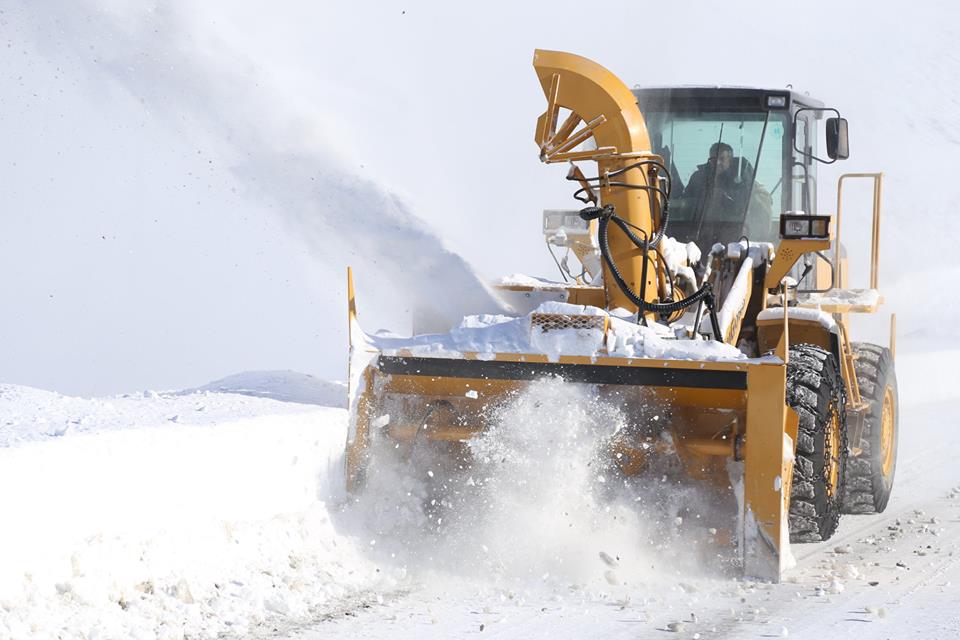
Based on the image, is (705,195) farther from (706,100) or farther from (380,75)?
(380,75)

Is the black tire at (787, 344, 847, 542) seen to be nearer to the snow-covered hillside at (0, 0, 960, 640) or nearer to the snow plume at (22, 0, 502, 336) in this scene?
the snow-covered hillside at (0, 0, 960, 640)

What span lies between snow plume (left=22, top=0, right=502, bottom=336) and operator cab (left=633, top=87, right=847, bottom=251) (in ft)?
5.96

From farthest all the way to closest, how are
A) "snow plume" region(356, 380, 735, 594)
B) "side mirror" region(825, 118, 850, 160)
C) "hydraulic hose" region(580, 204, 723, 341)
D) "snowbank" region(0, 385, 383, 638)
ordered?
"side mirror" region(825, 118, 850, 160) < "hydraulic hose" region(580, 204, 723, 341) < "snow plume" region(356, 380, 735, 594) < "snowbank" region(0, 385, 383, 638)

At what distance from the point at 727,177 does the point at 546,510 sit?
2785 millimetres

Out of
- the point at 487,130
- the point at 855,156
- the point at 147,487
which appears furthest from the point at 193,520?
the point at 855,156

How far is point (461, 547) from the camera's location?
5883 millimetres

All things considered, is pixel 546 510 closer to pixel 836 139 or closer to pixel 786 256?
pixel 786 256

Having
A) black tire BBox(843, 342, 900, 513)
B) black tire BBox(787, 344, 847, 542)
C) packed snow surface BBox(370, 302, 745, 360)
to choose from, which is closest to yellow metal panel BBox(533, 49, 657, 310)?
packed snow surface BBox(370, 302, 745, 360)

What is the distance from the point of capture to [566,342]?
5.94 meters

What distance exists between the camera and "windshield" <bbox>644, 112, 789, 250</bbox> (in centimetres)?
762

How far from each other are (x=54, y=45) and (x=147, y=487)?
18.7ft

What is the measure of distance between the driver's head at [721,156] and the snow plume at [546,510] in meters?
2.31

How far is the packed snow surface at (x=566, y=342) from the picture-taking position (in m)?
5.85

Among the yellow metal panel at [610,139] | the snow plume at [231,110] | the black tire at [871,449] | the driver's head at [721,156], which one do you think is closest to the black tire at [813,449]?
the yellow metal panel at [610,139]
